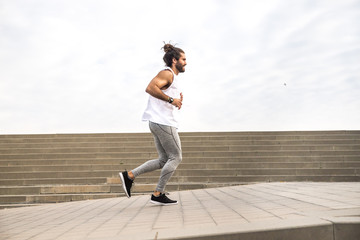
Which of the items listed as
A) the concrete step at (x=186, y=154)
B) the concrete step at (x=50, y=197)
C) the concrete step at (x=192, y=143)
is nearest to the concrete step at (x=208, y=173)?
the concrete step at (x=186, y=154)

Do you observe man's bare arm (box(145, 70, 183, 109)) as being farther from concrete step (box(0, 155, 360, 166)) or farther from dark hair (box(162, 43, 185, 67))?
concrete step (box(0, 155, 360, 166))

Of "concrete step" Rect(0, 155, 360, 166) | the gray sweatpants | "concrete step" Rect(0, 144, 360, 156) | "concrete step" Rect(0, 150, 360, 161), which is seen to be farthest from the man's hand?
"concrete step" Rect(0, 144, 360, 156)

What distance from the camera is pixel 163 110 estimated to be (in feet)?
12.8

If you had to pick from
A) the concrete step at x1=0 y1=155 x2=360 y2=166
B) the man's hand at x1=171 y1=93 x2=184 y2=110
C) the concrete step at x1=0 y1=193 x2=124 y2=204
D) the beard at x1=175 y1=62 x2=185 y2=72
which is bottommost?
the concrete step at x1=0 y1=193 x2=124 y2=204

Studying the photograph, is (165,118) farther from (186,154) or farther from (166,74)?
(186,154)

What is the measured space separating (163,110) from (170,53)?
0.65 metres

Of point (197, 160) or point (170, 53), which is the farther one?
point (197, 160)

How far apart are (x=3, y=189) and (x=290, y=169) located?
6.73m

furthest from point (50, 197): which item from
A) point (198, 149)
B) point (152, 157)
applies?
point (198, 149)

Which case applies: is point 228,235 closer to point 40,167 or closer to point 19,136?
point 40,167

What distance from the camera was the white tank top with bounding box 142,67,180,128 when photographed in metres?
3.87

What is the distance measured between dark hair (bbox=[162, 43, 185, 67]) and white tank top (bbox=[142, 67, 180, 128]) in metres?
0.14

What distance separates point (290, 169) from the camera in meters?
9.10

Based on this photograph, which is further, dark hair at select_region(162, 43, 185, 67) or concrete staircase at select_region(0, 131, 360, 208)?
concrete staircase at select_region(0, 131, 360, 208)
